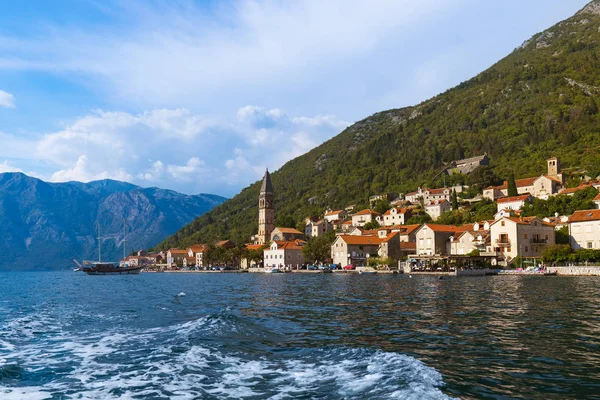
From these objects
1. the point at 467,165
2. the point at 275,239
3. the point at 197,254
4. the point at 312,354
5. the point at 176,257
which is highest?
the point at 467,165

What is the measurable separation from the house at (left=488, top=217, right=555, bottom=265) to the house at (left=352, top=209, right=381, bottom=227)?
5407cm

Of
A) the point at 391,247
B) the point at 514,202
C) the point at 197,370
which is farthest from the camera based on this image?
the point at 514,202

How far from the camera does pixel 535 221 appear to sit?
79.9 meters

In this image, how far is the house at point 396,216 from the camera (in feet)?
412

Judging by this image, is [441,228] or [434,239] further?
[441,228]

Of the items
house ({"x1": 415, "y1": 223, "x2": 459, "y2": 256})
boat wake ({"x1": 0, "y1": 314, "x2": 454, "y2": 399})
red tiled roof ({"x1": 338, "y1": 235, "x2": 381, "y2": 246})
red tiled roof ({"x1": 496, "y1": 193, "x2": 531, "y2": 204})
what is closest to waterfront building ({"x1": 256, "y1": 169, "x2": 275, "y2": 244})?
red tiled roof ({"x1": 338, "y1": 235, "x2": 381, "y2": 246})

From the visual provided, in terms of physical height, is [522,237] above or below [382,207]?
below

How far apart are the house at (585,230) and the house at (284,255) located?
6554 cm

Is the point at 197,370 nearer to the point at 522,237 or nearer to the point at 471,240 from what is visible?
the point at 522,237

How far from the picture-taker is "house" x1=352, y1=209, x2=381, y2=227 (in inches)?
5341

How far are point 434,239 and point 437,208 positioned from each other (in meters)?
33.4

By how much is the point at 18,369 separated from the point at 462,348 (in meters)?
14.9

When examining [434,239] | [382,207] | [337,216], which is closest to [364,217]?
[382,207]

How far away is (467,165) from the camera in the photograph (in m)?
161
